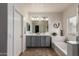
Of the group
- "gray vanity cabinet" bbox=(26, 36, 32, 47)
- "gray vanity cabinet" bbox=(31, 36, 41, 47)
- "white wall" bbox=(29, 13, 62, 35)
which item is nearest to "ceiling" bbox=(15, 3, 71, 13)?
"white wall" bbox=(29, 13, 62, 35)

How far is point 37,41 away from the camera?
259 inches

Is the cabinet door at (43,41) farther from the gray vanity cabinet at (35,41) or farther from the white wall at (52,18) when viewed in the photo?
the white wall at (52,18)

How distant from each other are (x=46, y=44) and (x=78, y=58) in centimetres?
463

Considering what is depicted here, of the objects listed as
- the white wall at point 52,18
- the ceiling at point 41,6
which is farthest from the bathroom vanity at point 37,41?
the ceiling at point 41,6

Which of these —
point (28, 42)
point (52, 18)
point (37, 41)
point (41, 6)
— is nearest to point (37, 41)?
point (37, 41)

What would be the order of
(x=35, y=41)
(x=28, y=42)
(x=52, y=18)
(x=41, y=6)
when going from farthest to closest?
(x=52, y=18) → (x=35, y=41) → (x=28, y=42) → (x=41, y=6)

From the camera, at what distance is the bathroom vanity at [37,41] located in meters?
6.50

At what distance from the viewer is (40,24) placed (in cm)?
679

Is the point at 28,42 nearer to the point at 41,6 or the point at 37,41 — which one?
the point at 37,41

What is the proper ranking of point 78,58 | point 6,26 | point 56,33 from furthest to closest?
point 56,33 → point 6,26 → point 78,58

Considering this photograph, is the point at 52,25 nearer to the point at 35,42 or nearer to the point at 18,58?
the point at 35,42

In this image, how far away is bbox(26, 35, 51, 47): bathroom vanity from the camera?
6.50 meters

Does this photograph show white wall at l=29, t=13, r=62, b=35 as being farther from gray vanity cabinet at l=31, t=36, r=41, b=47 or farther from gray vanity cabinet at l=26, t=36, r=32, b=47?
gray vanity cabinet at l=26, t=36, r=32, b=47

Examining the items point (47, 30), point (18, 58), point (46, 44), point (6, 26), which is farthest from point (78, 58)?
point (47, 30)
